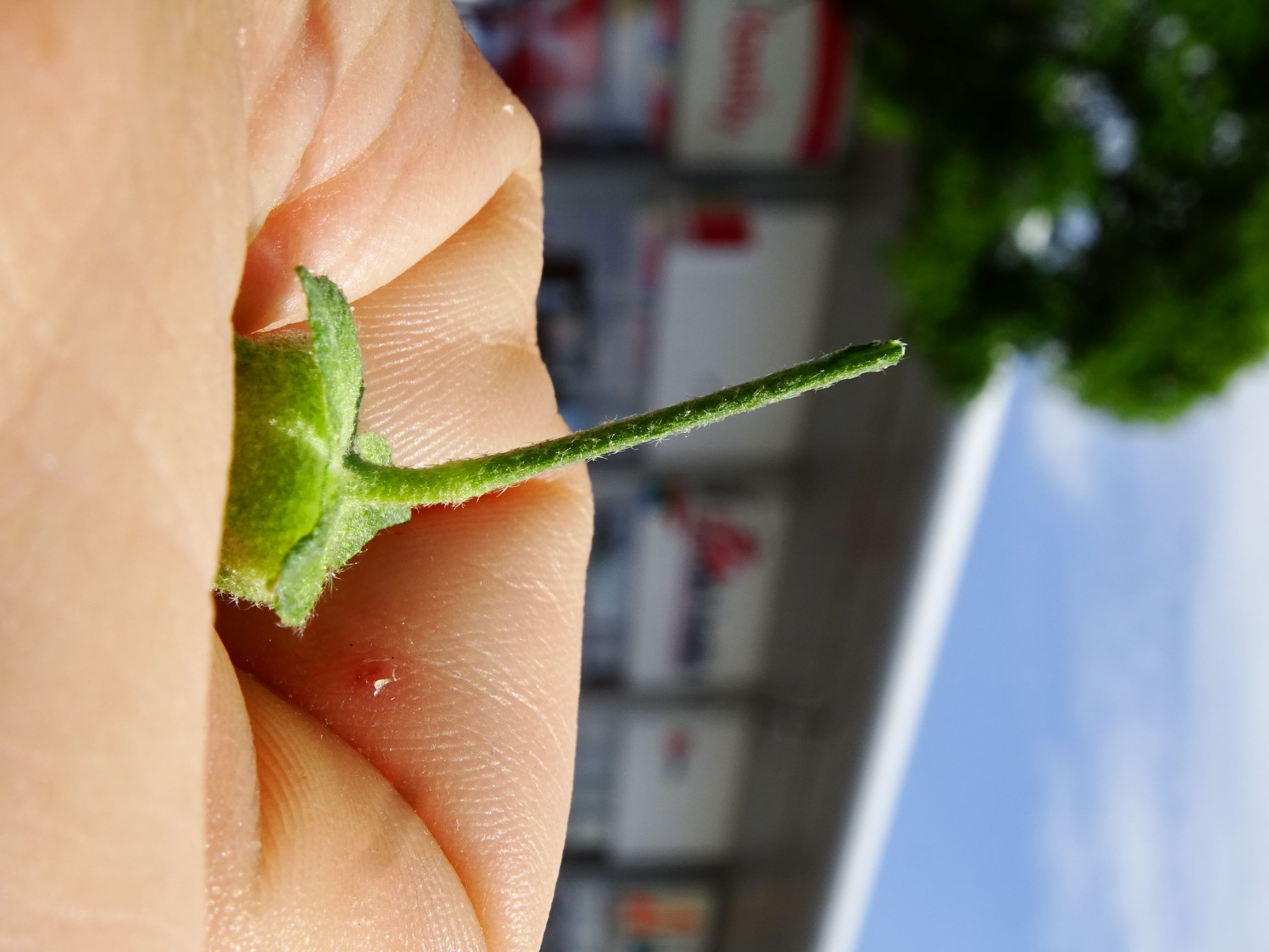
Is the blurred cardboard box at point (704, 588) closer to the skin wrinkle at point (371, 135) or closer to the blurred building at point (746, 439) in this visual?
the blurred building at point (746, 439)

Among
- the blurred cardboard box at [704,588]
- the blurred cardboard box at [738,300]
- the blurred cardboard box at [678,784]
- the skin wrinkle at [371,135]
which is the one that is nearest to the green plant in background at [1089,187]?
the blurred cardboard box at [738,300]

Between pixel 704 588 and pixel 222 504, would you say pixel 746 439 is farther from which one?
pixel 222 504

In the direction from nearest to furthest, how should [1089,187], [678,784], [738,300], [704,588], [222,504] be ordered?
[222,504]
[1089,187]
[738,300]
[704,588]
[678,784]

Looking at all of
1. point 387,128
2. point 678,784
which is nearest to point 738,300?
point 678,784

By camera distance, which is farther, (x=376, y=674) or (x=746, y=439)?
(x=746, y=439)

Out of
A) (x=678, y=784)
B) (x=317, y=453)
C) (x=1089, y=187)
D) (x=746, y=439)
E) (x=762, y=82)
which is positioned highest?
(x=762, y=82)

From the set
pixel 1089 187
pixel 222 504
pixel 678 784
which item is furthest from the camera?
pixel 678 784
